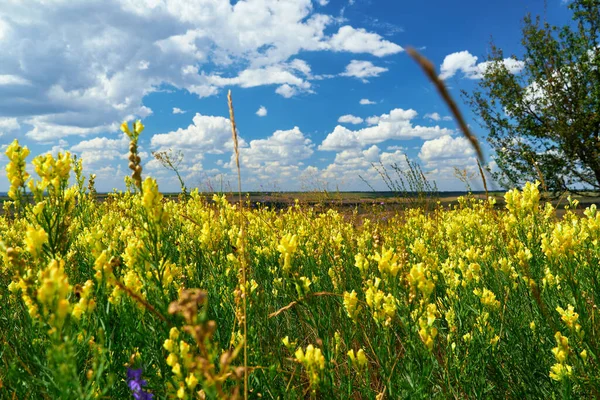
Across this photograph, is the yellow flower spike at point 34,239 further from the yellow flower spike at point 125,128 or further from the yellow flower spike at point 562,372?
the yellow flower spike at point 562,372

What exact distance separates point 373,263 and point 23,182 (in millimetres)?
2889

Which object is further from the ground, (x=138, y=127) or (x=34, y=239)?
(x=138, y=127)

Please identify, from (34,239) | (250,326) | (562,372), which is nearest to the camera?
(34,239)

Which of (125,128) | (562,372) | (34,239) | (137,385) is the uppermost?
(125,128)

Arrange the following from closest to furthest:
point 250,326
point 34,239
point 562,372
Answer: point 34,239, point 562,372, point 250,326

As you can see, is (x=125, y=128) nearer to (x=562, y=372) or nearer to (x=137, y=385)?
(x=137, y=385)

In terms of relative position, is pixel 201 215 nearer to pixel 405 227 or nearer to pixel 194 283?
pixel 194 283

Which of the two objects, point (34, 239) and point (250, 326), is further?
point (250, 326)

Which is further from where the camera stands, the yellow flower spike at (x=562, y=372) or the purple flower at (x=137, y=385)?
the yellow flower spike at (x=562, y=372)

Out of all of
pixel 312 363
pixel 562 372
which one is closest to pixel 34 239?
pixel 312 363

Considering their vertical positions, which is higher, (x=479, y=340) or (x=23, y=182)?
(x=23, y=182)

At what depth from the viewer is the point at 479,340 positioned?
2.10 meters

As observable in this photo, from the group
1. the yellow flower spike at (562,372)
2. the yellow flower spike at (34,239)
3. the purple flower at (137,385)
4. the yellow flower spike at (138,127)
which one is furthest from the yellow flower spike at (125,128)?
the yellow flower spike at (562,372)

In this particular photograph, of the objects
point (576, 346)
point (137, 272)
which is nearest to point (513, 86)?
point (576, 346)
